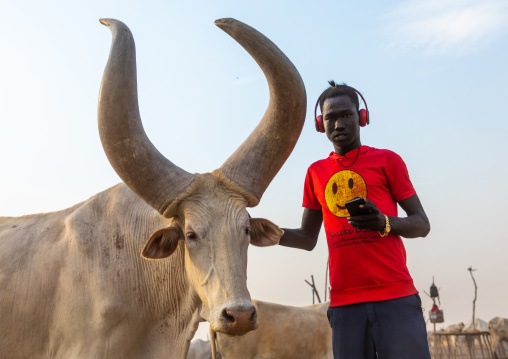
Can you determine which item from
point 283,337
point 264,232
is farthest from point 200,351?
point 264,232

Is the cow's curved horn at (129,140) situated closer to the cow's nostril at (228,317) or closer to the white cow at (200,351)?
the cow's nostril at (228,317)

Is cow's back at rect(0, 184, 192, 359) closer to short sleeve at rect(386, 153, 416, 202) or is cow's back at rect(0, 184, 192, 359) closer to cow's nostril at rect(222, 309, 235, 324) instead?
cow's nostril at rect(222, 309, 235, 324)

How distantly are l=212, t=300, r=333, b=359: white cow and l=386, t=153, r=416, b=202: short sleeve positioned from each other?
8814 mm

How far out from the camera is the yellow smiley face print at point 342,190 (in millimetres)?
4387

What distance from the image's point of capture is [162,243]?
4453 millimetres

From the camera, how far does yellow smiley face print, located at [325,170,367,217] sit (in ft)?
14.4

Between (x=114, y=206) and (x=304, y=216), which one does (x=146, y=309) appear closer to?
(x=114, y=206)

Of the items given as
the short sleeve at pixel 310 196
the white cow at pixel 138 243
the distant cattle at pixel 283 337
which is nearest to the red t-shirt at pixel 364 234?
the short sleeve at pixel 310 196

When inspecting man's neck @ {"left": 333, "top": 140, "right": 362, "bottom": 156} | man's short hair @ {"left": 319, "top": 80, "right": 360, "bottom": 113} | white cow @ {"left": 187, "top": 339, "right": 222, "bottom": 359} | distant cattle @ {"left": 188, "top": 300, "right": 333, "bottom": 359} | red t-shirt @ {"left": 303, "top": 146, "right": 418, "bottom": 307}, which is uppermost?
man's short hair @ {"left": 319, "top": 80, "right": 360, "bottom": 113}

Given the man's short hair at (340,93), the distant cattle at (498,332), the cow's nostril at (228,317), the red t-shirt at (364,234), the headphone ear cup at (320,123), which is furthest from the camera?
the distant cattle at (498,332)

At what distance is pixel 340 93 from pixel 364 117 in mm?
274

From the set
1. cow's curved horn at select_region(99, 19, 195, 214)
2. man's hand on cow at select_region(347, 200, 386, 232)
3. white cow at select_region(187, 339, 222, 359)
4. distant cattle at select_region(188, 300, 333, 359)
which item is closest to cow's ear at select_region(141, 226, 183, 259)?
cow's curved horn at select_region(99, 19, 195, 214)

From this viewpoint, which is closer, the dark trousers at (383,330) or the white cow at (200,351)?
the dark trousers at (383,330)

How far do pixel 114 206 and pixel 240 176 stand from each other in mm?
1236
